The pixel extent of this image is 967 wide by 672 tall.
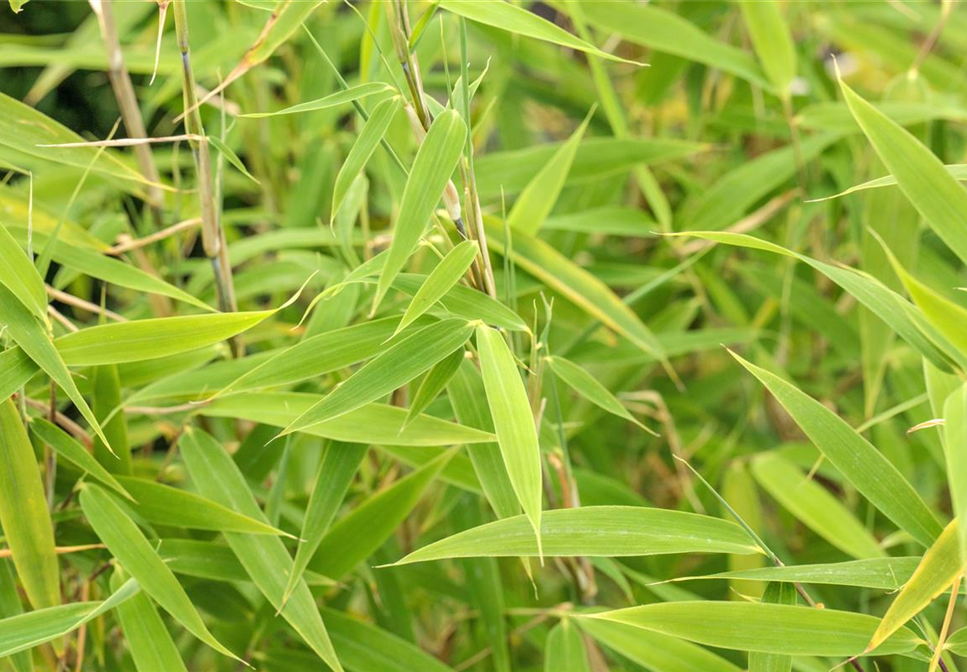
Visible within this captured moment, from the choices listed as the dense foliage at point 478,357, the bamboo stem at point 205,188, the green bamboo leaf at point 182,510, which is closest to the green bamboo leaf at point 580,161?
the dense foliage at point 478,357

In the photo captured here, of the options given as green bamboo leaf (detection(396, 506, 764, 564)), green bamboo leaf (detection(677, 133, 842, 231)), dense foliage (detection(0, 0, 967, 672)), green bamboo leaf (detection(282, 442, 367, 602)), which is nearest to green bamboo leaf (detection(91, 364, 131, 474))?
dense foliage (detection(0, 0, 967, 672))

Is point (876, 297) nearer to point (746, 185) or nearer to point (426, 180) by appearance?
point (426, 180)

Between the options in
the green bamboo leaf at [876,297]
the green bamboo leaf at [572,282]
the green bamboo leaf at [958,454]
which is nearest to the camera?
the green bamboo leaf at [958,454]

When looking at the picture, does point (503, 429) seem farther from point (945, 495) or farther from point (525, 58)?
point (945, 495)

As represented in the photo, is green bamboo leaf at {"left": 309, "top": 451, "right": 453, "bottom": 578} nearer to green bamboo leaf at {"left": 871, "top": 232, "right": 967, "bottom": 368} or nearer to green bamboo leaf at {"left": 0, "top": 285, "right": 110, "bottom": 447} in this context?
green bamboo leaf at {"left": 0, "top": 285, "right": 110, "bottom": 447}

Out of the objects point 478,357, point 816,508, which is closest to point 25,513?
point 478,357

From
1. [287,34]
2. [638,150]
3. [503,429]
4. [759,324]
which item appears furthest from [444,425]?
[759,324]

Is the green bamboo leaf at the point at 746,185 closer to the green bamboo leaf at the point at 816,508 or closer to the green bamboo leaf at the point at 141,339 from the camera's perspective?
the green bamboo leaf at the point at 816,508
